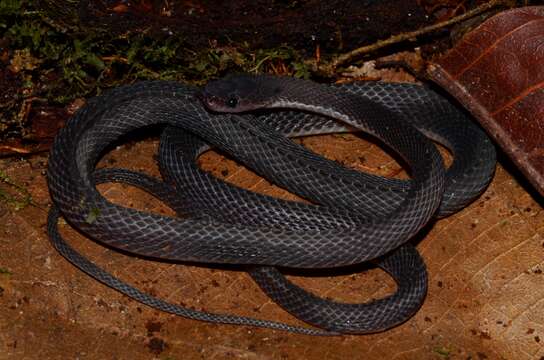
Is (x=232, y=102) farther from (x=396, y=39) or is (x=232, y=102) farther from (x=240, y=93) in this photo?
(x=396, y=39)

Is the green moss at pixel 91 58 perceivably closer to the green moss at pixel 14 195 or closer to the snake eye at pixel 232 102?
the snake eye at pixel 232 102

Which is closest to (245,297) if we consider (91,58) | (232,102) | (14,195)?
(232,102)

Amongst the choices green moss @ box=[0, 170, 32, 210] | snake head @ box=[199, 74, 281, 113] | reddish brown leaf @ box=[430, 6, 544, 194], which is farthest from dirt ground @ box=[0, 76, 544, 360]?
snake head @ box=[199, 74, 281, 113]

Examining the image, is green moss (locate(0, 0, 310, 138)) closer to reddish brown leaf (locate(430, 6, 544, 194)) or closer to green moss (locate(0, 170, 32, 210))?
green moss (locate(0, 170, 32, 210))

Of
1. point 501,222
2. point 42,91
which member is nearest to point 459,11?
point 501,222

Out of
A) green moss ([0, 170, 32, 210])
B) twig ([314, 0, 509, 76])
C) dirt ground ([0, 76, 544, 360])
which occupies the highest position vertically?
twig ([314, 0, 509, 76])

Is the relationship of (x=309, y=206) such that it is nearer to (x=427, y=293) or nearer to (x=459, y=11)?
(x=427, y=293)

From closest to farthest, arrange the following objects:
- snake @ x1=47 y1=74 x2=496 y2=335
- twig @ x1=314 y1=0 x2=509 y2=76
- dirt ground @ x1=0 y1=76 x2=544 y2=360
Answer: dirt ground @ x1=0 y1=76 x2=544 y2=360, snake @ x1=47 y1=74 x2=496 y2=335, twig @ x1=314 y1=0 x2=509 y2=76
